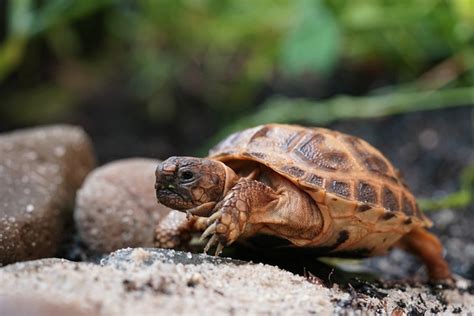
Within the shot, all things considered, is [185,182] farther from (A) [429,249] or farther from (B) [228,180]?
(A) [429,249]

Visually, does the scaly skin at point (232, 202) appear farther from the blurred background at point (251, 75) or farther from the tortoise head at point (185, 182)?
the blurred background at point (251, 75)

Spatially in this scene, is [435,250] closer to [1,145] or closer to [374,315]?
[374,315]

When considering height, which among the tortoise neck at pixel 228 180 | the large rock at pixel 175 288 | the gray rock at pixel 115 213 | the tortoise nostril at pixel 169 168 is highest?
the tortoise nostril at pixel 169 168

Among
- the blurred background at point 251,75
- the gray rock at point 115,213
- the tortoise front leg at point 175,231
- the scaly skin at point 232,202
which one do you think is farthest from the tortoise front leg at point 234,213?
the blurred background at point 251,75

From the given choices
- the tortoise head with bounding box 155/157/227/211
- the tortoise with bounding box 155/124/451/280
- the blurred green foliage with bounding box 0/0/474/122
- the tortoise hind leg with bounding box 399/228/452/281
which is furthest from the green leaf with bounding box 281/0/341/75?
the tortoise head with bounding box 155/157/227/211

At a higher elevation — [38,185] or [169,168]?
[169,168]

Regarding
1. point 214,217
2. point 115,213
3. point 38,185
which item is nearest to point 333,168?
point 214,217
